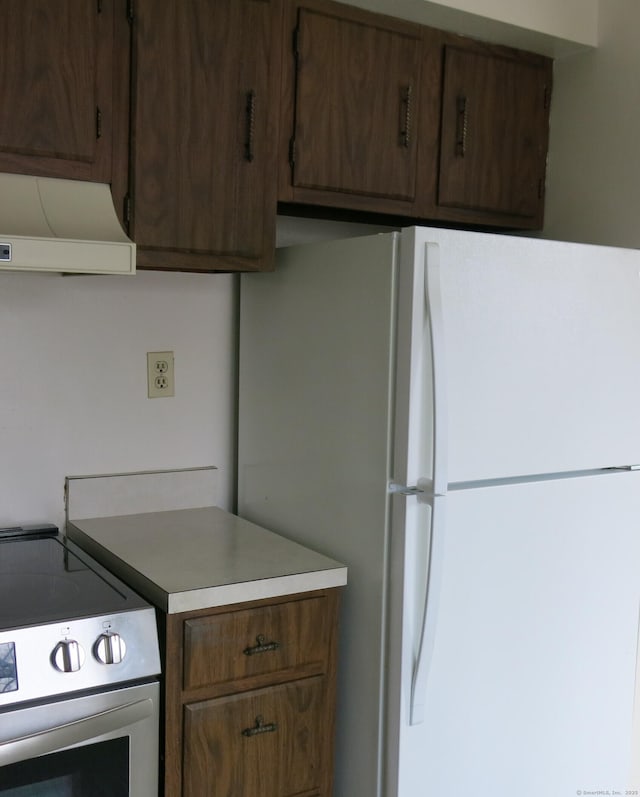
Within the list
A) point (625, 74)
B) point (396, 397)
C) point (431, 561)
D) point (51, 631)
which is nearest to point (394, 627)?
point (431, 561)

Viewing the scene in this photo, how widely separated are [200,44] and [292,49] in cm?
26

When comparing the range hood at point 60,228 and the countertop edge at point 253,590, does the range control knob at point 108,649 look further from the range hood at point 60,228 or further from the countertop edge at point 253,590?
the range hood at point 60,228

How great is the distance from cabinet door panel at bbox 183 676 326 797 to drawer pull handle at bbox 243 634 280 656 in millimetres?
84

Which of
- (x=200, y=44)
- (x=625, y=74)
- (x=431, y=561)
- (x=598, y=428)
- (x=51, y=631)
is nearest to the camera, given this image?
(x=51, y=631)

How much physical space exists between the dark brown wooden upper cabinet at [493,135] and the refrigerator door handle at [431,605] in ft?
3.08

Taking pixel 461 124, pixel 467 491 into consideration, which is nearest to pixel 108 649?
pixel 467 491

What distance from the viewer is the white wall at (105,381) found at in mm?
2039

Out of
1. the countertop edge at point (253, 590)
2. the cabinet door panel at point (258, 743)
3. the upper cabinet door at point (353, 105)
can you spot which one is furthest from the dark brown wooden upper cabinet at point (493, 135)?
the cabinet door panel at point (258, 743)

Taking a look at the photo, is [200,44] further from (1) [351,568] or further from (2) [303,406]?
(1) [351,568]

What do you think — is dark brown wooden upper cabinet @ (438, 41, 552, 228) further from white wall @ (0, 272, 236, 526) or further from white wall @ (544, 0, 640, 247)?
white wall @ (0, 272, 236, 526)

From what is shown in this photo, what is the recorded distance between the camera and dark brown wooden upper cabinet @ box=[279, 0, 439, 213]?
6.66 ft

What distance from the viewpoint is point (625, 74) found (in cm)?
229

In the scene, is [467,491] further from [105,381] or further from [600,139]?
[600,139]

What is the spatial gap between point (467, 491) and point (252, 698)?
1.99 feet
